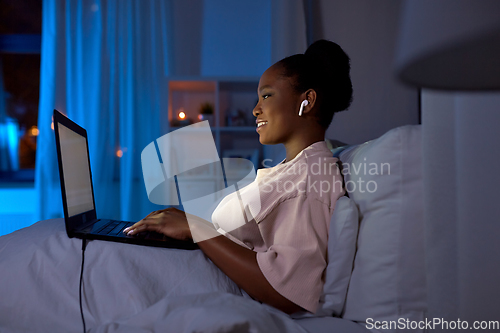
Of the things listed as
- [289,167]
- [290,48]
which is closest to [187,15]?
[290,48]

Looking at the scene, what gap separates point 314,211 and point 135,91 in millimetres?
2460

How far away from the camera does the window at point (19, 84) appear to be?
305cm

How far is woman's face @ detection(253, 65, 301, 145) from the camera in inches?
42.1

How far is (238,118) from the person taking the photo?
9.19ft

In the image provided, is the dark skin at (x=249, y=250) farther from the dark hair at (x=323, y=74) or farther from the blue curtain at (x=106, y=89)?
the blue curtain at (x=106, y=89)

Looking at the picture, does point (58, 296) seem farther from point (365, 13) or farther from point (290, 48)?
point (290, 48)

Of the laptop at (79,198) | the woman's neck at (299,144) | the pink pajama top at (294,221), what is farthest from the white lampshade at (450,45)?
the woman's neck at (299,144)

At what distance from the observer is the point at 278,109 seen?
1081 millimetres

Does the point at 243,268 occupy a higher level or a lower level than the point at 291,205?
lower

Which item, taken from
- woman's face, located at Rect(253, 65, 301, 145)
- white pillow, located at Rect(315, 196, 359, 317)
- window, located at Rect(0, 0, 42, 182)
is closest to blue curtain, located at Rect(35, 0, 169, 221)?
window, located at Rect(0, 0, 42, 182)

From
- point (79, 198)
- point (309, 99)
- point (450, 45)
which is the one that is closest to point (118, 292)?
point (79, 198)

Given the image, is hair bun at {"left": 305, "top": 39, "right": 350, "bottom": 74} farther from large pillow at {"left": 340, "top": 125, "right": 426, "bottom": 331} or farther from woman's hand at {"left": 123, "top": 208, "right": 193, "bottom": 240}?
woman's hand at {"left": 123, "top": 208, "right": 193, "bottom": 240}

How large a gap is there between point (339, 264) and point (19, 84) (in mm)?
3477

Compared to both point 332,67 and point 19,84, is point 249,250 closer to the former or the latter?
point 332,67
